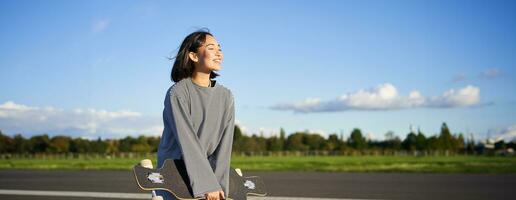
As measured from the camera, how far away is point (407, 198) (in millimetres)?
8906

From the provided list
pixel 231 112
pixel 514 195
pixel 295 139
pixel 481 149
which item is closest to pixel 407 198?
pixel 514 195

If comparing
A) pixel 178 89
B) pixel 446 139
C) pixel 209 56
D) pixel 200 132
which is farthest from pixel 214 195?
pixel 446 139

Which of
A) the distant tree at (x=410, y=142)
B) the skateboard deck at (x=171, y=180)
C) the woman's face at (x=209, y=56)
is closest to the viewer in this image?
the skateboard deck at (x=171, y=180)

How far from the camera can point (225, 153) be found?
9.71ft

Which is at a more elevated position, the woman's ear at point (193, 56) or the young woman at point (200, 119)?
the woman's ear at point (193, 56)

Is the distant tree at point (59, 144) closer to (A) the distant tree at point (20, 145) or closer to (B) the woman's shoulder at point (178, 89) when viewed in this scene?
(A) the distant tree at point (20, 145)

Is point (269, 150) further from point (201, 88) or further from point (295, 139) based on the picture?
point (201, 88)

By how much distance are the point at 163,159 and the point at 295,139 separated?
13676 cm

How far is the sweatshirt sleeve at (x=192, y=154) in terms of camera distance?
109 inches

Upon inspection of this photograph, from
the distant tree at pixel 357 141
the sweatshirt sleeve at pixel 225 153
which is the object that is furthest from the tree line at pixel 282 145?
the sweatshirt sleeve at pixel 225 153

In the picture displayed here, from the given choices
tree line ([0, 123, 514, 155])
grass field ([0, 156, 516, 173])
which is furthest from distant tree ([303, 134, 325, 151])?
grass field ([0, 156, 516, 173])

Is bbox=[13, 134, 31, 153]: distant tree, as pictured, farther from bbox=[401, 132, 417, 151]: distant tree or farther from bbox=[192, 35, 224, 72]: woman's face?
bbox=[192, 35, 224, 72]: woman's face

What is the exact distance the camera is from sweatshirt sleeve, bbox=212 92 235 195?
2.91 meters

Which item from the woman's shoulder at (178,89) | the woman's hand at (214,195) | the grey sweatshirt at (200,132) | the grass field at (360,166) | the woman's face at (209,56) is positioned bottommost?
the grass field at (360,166)
